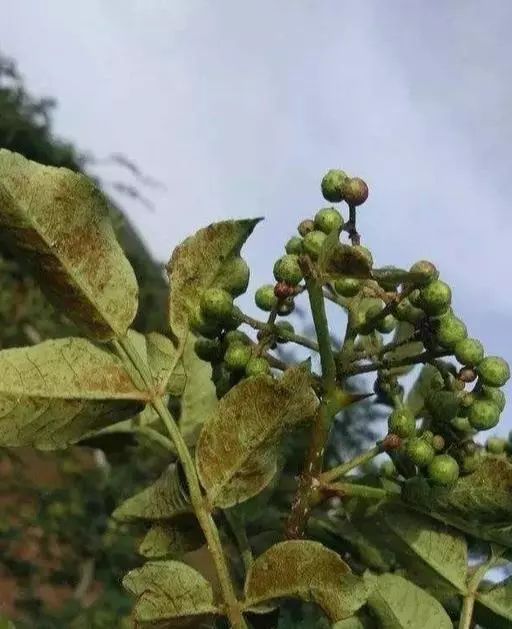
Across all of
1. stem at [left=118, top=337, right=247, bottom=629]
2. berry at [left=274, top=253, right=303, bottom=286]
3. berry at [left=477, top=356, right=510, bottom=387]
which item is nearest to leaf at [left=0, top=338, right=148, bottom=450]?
stem at [left=118, top=337, right=247, bottom=629]

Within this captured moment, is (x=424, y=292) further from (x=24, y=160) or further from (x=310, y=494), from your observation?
(x=24, y=160)

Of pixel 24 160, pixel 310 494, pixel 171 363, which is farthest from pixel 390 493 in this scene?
pixel 24 160

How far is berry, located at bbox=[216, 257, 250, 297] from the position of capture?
2.21ft

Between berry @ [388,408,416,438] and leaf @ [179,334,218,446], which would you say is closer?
berry @ [388,408,416,438]

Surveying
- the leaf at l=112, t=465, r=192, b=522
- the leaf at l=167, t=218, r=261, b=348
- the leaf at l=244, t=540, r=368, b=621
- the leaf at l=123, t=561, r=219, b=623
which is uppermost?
the leaf at l=167, t=218, r=261, b=348

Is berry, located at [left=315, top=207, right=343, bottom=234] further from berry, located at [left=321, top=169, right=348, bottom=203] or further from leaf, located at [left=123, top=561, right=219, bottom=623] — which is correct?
leaf, located at [left=123, top=561, right=219, bottom=623]

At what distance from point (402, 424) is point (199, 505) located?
5.8 inches

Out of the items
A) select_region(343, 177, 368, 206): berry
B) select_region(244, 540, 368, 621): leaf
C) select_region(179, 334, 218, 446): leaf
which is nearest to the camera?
select_region(244, 540, 368, 621): leaf

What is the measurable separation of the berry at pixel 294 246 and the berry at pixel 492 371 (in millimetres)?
142

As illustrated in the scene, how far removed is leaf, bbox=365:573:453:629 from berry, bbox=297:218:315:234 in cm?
24

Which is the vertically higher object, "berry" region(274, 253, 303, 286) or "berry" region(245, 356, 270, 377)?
"berry" region(274, 253, 303, 286)

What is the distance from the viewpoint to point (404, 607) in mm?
705

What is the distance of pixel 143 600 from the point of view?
0.60 m

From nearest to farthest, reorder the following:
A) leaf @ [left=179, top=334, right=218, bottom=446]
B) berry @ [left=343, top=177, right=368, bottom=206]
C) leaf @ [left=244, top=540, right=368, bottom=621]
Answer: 1. leaf @ [left=244, top=540, right=368, bottom=621]
2. berry @ [left=343, top=177, right=368, bottom=206]
3. leaf @ [left=179, top=334, right=218, bottom=446]
